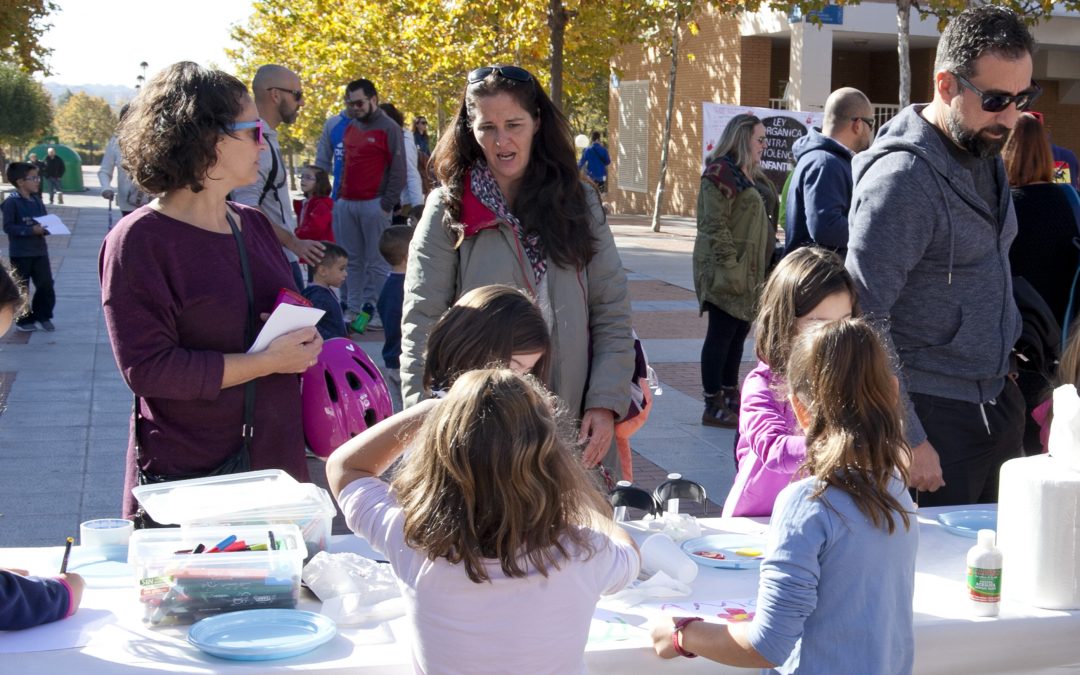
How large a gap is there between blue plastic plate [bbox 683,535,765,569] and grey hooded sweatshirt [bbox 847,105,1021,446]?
1.87ft

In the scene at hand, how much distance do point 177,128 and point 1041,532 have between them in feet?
7.13

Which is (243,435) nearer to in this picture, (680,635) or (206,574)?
(206,574)

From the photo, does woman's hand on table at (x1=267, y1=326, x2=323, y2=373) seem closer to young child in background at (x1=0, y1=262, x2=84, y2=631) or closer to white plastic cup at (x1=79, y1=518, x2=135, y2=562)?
white plastic cup at (x1=79, y1=518, x2=135, y2=562)

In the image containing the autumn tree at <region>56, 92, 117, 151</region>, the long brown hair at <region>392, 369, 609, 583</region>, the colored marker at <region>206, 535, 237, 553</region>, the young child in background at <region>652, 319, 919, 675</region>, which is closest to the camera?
the long brown hair at <region>392, 369, 609, 583</region>

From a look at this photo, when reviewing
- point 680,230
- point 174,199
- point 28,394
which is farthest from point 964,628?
point 680,230

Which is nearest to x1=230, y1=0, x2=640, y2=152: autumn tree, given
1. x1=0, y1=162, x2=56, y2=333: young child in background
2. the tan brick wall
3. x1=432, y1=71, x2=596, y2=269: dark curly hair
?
the tan brick wall

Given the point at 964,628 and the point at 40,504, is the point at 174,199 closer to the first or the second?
the point at 964,628

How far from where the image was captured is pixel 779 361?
2.92 metres

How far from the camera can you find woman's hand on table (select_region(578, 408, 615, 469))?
10.3ft

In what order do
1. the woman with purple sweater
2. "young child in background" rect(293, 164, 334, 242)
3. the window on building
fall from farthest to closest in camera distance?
the window on building < "young child in background" rect(293, 164, 334, 242) < the woman with purple sweater

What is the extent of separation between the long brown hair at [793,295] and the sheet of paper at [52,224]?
7665 millimetres

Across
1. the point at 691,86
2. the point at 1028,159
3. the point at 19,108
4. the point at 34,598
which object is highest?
the point at 19,108

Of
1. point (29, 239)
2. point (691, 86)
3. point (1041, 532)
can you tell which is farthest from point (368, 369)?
point (691, 86)

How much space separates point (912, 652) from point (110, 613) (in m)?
1.62
